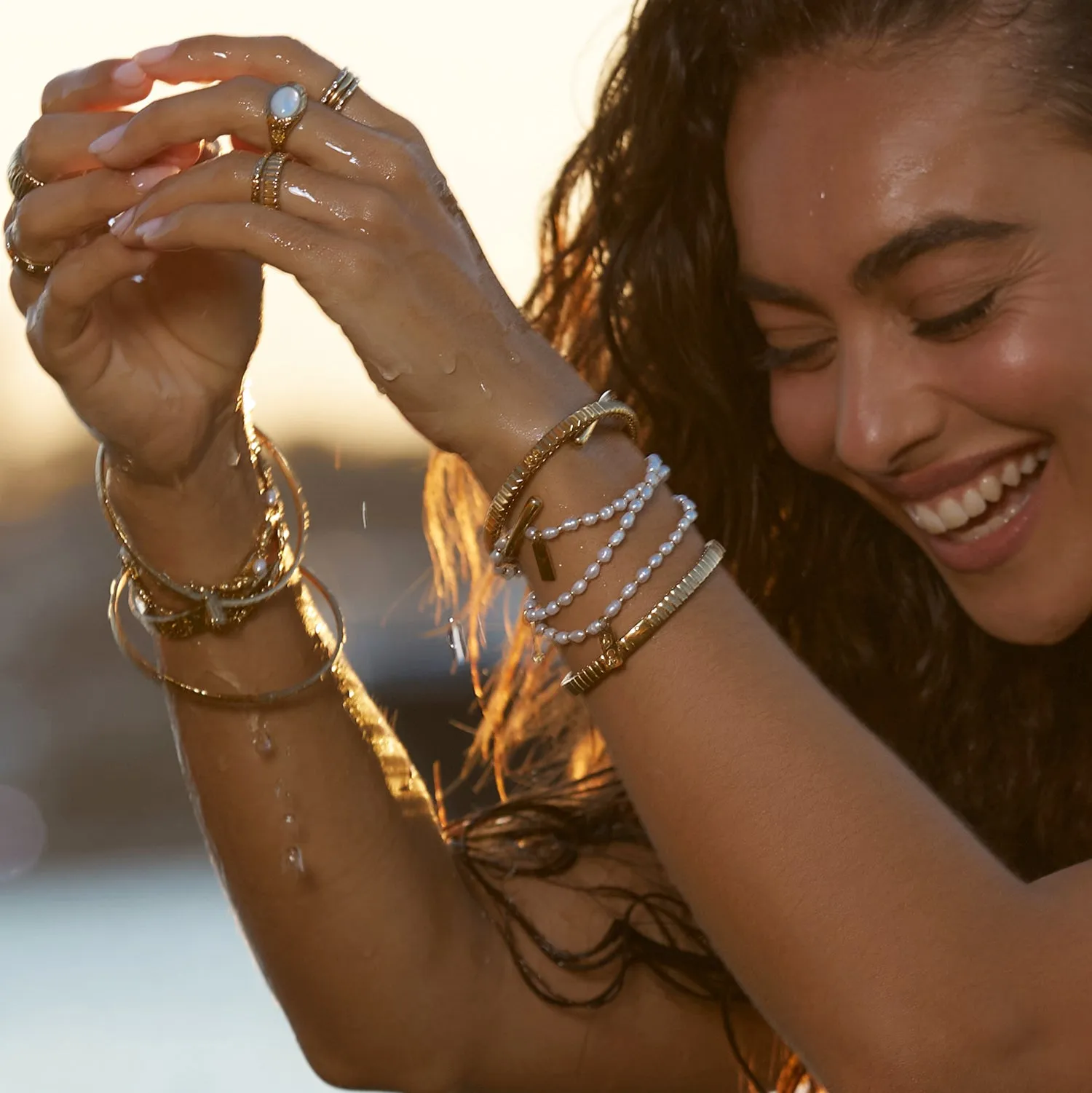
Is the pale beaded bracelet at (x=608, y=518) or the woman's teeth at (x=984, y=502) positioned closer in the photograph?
the pale beaded bracelet at (x=608, y=518)

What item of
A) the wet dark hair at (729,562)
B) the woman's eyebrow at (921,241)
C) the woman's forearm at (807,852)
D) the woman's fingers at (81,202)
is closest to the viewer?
the woman's forearm at (807,852)

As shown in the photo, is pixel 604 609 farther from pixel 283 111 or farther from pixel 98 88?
pixel 98 88

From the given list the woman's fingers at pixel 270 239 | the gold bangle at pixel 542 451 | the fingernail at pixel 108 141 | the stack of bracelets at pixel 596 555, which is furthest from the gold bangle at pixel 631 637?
the fingernail at pixel 108 141

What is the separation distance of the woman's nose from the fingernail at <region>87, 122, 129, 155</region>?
26.0 inches

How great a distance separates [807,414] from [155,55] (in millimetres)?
712

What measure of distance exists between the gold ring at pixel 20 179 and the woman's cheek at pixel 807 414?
0.74m

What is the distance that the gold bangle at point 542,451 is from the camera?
3.65 feet

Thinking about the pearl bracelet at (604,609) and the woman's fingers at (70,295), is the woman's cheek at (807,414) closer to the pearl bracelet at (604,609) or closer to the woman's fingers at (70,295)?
the pearl bracelet at (604,609)

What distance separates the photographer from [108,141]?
47.4 inches

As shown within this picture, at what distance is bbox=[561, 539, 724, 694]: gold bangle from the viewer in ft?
3.55

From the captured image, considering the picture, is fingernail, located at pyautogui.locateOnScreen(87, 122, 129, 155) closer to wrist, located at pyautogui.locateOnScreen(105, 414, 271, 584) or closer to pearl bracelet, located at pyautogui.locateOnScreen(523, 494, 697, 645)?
wrist, located at pyautogui.locateOnScreen(105, 414, 271, 584)

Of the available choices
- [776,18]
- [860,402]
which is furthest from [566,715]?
[776,18]

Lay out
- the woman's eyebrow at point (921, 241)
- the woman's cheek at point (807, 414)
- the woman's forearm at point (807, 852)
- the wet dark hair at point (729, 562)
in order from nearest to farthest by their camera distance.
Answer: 1. the woman's forearm at point (807, 852)
2. the woman's eyebrow at point (921, 241)
3. the woman's cheek at point (807, 414)
4. the wet dark hair at point (729, 562)

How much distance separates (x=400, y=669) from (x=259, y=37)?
1.62 metres
